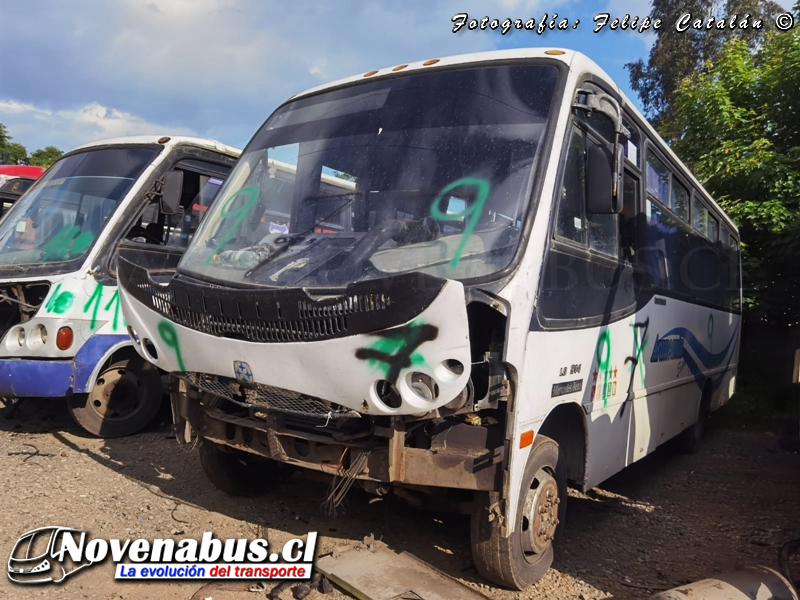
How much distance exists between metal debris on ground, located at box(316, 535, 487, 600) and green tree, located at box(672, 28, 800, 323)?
904 centimetres

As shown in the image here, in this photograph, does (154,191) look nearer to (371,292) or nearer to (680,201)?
(371,292)

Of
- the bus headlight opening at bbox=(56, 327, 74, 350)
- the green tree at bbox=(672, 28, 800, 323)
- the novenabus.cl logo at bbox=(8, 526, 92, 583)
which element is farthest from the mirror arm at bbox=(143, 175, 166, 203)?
the green tree at bbox=(672, 28, 800, 323)

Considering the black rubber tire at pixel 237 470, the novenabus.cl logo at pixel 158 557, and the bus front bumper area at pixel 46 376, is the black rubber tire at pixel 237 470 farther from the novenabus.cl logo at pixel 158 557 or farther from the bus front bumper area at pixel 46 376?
the bus front bumper area at pixel 46 376

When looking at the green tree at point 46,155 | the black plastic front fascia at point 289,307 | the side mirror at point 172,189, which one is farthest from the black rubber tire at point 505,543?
the green tree at point 46,155

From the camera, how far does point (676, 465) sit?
7.52 metres

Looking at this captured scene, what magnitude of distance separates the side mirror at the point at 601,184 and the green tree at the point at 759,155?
805cm

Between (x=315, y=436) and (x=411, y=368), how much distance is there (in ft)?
2.78

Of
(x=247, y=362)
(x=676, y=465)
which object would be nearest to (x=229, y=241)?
(x=247, y=362)

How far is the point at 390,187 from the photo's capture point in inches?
150

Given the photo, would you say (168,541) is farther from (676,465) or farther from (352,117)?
(676,465)

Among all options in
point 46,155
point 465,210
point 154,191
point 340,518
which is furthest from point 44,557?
point 46,155

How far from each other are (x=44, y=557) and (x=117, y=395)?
2.63 m

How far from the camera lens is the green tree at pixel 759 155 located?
1123 centimetres

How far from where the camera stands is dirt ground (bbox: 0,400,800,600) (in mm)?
3992
